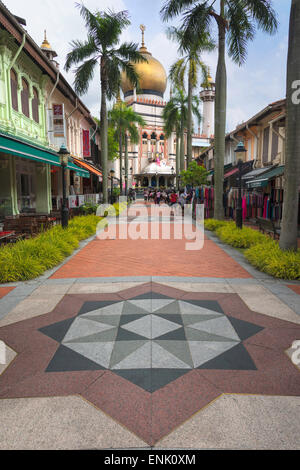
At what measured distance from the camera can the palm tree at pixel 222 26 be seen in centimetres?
1283

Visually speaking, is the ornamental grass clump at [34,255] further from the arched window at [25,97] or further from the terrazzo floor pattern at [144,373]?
the arched window at [25,97]

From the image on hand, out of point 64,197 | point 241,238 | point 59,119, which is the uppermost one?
point 59,119

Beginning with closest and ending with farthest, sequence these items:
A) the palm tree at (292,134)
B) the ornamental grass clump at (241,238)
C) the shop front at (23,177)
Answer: the palm tree at (292,134)
the ornamental grass clump at (241,238)
the shop front at (23,177)

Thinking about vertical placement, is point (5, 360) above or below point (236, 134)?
below

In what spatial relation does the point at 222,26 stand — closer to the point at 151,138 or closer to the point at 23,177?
the point at 23,177

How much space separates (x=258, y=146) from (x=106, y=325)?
17385 millimetres

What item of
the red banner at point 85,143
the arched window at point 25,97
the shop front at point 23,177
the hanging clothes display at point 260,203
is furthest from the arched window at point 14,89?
the red banner at point 85,143

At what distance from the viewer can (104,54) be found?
701 inches

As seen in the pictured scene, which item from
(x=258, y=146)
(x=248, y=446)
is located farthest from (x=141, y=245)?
(x=258, y=146)

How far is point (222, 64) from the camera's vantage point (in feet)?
45.4

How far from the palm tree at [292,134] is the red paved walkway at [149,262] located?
5.23 feet

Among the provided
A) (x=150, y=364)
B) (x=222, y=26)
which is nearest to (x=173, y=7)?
(x=222, y=26)

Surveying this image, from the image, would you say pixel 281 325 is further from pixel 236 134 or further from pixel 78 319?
pixel 236 134

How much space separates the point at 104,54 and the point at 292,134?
46.5 feet
